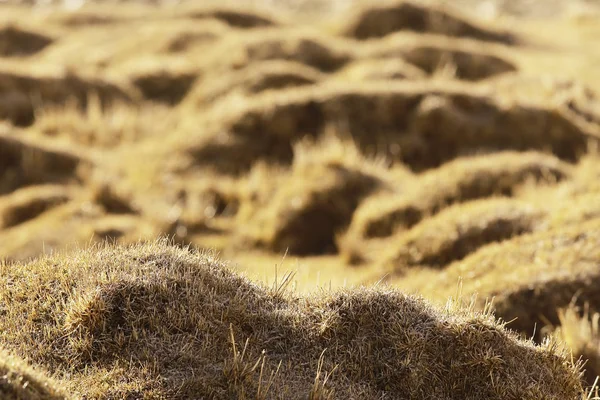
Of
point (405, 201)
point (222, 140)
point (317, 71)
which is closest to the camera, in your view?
point (405, 201)

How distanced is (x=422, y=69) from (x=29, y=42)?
12553 millimetres

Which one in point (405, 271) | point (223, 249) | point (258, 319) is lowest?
point (223, 249)

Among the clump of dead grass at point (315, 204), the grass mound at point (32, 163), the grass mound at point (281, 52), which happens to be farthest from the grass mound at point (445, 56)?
the grass mound at point (32, 163)

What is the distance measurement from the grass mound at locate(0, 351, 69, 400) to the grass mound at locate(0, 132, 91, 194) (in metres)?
11.8

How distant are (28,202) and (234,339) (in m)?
10.4

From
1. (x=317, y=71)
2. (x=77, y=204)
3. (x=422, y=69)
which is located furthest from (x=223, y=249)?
(x=422, y=69)

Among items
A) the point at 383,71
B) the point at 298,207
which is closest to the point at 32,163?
the point at 298,207

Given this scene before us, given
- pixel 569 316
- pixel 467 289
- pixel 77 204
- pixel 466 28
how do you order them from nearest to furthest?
1. pixel 569 316
2. pixel 467 289
3. pixel 77 204
4. pixel 466 28

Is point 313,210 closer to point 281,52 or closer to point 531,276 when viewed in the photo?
point 531,276

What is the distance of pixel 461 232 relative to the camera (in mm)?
10922

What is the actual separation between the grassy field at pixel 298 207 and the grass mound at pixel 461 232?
3 cm

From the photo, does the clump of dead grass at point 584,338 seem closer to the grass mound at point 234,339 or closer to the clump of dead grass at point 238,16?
the grass mound at point 234,339

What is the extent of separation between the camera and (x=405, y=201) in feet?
42.8

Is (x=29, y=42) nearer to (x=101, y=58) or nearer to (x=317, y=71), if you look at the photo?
(x=101, y=58)
